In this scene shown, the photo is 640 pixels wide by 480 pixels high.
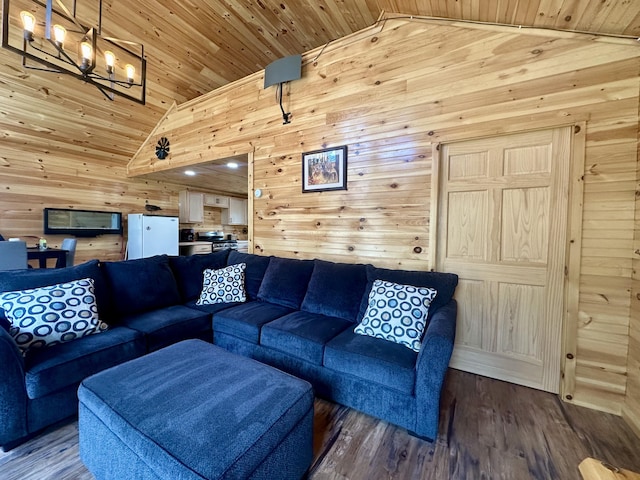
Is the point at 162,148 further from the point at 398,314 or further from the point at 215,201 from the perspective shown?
the point at 398,314

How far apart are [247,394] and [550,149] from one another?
100 inches

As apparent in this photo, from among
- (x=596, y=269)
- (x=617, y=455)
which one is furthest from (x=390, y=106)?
(x=617, y=455)

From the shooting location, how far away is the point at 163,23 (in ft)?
9.95

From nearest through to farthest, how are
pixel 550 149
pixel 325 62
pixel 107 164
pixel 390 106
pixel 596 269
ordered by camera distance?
pixel 596 269
pixel 550 149
pixel 390 106
pixel 325 62
pixel 107 164

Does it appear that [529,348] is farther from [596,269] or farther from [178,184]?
[178,184]

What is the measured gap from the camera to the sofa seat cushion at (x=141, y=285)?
7.47ft

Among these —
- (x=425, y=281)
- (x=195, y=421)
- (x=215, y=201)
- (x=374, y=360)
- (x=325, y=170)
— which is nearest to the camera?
(x=195, y=421)

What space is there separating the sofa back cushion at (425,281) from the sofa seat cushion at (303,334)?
0.91 ft

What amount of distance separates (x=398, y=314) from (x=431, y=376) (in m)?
→ 0.47

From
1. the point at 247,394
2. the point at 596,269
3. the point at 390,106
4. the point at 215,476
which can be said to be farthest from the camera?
the point at 390,106

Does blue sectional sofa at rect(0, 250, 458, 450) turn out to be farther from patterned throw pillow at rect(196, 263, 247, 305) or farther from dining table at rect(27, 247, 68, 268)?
dining table at rect(27, 247, 68, 268)

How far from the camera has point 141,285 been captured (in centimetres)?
240

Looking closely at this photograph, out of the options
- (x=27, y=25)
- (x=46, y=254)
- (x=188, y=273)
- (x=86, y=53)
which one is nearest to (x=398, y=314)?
(x=188, y=273)

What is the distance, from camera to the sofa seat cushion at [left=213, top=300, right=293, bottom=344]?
2.15m
